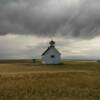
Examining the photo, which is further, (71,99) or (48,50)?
(48,50)

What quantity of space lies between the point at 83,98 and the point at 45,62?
60.6 metres

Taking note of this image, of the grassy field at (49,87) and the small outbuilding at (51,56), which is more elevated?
the small outbuilding at (51,56)

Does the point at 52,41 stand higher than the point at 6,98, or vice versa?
the point at 52,41

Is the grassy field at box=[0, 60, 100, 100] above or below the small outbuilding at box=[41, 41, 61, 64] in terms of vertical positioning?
below

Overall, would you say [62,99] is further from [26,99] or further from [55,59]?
[55,59]

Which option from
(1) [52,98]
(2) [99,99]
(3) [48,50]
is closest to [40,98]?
(1) [52,98]

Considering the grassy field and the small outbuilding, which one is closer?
the grassy field

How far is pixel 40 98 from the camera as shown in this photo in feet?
52.6

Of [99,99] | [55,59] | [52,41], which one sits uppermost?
[52,41]

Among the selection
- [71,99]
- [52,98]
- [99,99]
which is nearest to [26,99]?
[52,98]

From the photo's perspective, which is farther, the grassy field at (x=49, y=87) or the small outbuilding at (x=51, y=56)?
the small outbuilding at (x=51, y=56)

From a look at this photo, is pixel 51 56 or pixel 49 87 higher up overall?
pixel 51 56

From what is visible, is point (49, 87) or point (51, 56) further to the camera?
point (51, 56)

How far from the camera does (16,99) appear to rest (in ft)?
52.1
